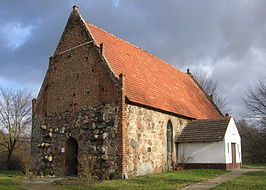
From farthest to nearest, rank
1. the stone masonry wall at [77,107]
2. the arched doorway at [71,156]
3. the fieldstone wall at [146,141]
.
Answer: the arched doorway at [71,156] < the stone masonry wall at [77,107] < the fieldstone wall at [146,141]

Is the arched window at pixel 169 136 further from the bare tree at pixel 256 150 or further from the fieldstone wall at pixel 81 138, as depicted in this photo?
the bare tree at pixel 256 150

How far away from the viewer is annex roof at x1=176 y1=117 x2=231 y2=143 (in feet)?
61.1

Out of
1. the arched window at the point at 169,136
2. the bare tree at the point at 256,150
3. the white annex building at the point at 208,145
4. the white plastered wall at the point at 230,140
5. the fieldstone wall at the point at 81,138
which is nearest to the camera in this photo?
the fieldstone wall at the point at 81,138

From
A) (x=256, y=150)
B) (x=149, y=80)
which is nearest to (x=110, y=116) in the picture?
(x=149, y=80)

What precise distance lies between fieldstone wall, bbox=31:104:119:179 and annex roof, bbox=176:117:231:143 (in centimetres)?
623

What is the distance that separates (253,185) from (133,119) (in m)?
6.34

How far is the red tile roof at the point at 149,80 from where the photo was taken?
16594mm

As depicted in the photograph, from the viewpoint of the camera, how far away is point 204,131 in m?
19.3

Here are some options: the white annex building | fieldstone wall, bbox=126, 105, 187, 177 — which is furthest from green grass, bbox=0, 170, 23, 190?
the white annex building

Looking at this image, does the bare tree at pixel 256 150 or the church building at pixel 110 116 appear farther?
the bare tree at pixel 256 150

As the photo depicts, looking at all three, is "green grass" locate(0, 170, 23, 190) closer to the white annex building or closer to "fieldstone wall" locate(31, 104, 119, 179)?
"fieldstone wall" locate(31, 104, 119, 179)

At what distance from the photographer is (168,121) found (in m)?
18.6

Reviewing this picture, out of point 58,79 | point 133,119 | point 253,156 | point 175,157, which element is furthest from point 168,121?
point 253,156

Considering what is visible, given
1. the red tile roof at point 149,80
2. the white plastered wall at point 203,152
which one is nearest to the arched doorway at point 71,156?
the red tile roof at point 149,80
